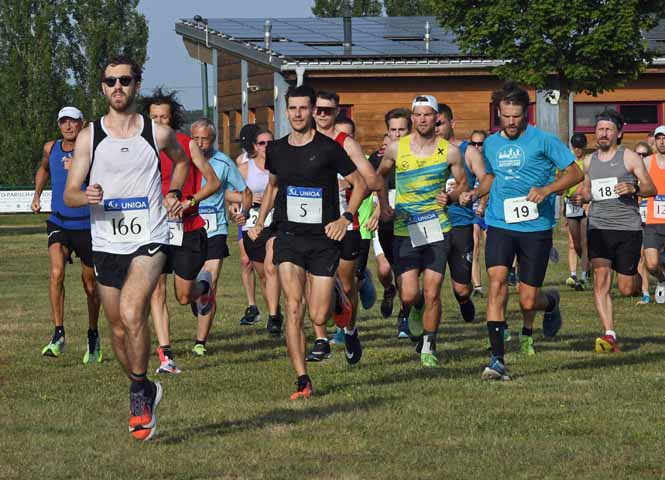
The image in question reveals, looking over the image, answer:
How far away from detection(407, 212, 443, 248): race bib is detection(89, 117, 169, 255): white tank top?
144 inches

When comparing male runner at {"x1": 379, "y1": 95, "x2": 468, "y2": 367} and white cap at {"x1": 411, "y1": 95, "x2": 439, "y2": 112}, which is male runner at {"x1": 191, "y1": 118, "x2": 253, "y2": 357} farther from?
white cap at {"x1": 411, "y1": 95, "x2": 439, "y2": 112}

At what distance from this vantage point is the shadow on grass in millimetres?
8188

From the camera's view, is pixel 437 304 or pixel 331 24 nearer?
pixel 437 304

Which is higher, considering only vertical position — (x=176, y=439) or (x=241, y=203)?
(x=241, y=203)

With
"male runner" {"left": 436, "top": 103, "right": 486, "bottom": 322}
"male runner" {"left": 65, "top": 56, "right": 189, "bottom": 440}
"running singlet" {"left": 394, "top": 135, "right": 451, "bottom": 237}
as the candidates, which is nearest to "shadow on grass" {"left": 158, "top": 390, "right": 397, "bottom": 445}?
"male runner" {"left": 65, "top": 56, "right": 189, "bottom": 440}

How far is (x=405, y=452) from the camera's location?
7.53m

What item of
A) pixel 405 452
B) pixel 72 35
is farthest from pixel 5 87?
pixel 405 452

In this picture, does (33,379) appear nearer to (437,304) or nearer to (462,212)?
(437,304)

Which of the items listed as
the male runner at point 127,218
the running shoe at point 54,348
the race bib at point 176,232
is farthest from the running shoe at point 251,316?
the male runner at point 127,218

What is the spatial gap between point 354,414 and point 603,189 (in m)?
4.80

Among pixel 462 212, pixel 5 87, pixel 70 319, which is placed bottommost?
pixel 70 319

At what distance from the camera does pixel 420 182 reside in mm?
11195

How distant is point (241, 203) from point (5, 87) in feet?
168

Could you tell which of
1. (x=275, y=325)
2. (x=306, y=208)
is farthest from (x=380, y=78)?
(x=306, y=208)
